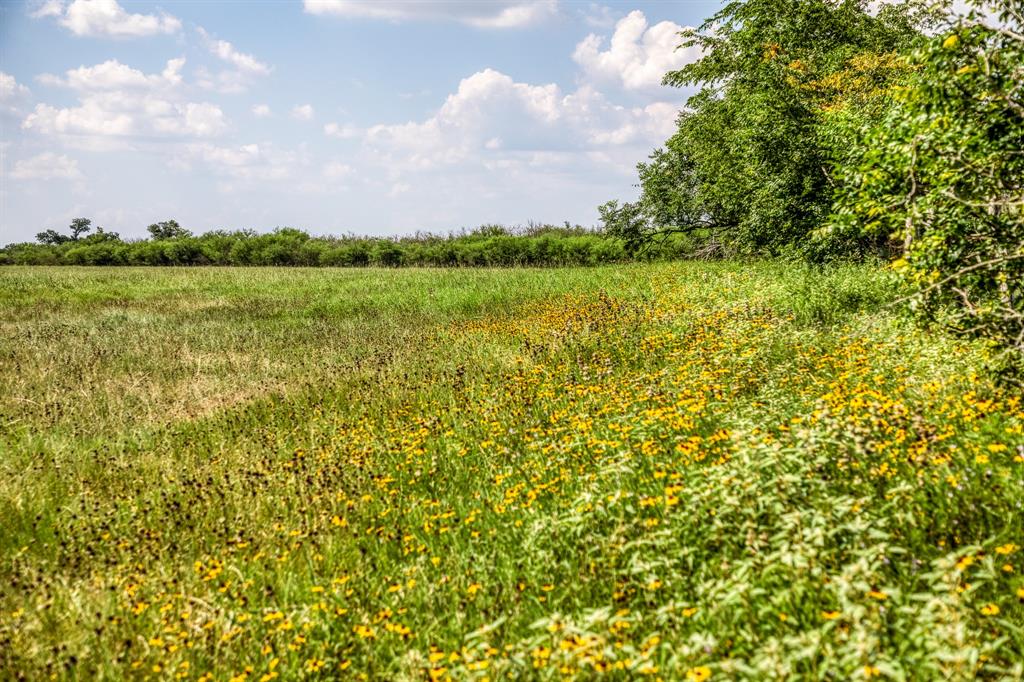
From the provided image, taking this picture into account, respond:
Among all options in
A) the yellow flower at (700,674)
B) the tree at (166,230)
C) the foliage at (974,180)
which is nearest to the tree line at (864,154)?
the foliage at (974,180)

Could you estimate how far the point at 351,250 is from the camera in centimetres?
4900

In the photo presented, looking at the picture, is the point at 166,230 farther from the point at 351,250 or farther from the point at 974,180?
the point at 974,180

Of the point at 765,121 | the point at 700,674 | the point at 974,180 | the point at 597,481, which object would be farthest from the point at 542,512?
the point at 765,121

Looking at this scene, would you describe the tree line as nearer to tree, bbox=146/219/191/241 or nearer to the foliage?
the foliage

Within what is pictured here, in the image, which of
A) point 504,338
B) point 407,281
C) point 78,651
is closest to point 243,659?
point 78,651

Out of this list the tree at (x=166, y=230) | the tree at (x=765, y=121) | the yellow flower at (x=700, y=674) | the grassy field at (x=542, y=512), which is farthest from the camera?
the tree at (x=166, y=230)

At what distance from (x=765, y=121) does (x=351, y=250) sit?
38.0 metres

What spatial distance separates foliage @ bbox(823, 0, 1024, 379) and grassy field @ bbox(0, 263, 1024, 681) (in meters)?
0.75

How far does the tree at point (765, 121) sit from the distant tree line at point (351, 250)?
7.09m

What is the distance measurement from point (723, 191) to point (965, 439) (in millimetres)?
18402

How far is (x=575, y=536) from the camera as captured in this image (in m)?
4.33

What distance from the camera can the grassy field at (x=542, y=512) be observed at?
9.84ft

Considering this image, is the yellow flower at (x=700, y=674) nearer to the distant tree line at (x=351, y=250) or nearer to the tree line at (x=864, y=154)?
the tree line at (x=864, y=154)

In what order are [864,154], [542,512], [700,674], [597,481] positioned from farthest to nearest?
[864,154] → [597,481] → [542,512] → [700,674]
